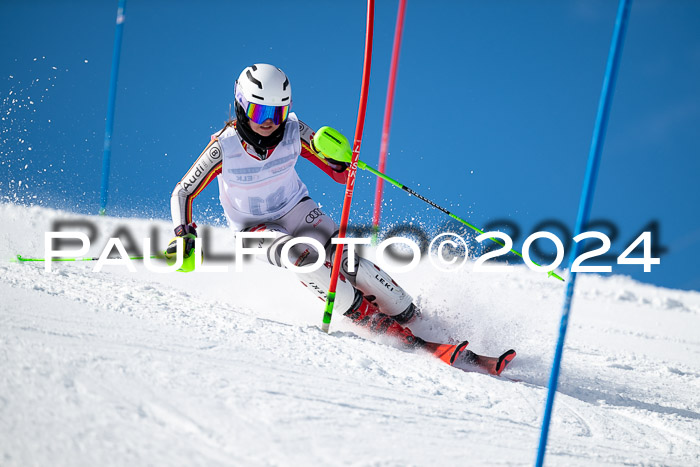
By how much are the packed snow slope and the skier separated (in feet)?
0.65

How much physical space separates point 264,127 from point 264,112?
100mm

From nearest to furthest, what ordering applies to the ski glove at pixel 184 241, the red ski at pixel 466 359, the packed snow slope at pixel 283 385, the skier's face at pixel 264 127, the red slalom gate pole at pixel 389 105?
the packed snow slope at pixel 283 385
the red ski at pixel 466 359
the ski glove at pixel 184 241
the skier's face at pixel 264 127
the red slalom gate pole at pixel 389 105

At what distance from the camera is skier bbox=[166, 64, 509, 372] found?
3.26 meters

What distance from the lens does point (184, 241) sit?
10.5ft

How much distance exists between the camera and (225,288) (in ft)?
14.7

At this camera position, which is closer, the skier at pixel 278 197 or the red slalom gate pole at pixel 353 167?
the red slalom gate pole at pixel 353 167

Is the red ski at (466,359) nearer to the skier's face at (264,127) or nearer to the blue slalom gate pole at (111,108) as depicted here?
the skier's face at (264,127)

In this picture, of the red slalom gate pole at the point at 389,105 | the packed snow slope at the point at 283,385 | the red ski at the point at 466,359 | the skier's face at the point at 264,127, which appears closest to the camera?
the packed snow slope at the point at 283,385

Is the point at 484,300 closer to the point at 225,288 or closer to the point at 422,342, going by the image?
the point at 422,342

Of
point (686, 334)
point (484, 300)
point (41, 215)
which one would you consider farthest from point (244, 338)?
point (686, 334)

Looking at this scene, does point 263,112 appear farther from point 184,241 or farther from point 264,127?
point 184,241

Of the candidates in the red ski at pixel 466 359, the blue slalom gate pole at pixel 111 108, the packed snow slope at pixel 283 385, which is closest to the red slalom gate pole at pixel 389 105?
the packed snow slope at pixel 283 385

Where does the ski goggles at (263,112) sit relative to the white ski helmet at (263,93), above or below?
A: below

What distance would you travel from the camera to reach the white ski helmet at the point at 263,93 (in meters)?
3.22
